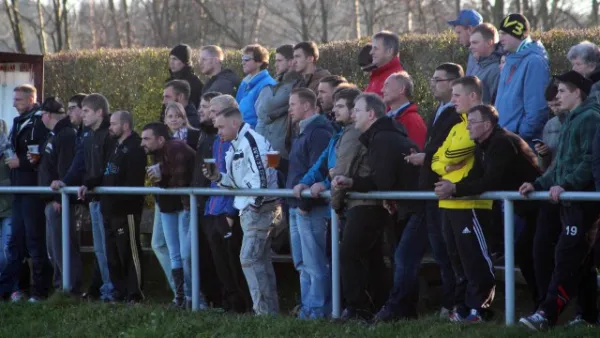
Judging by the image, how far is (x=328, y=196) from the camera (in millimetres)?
8758

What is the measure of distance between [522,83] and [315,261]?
7.46ft

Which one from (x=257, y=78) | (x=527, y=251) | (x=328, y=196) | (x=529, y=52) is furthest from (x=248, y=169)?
(x=529, y=52)

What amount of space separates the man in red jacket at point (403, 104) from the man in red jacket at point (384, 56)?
0.69m

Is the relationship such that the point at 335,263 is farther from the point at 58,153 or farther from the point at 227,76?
the point at 58,153

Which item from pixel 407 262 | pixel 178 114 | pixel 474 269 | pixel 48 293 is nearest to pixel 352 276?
pixel 407 262

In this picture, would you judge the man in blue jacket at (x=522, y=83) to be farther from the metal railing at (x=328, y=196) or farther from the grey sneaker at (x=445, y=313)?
the grey sneaker at (x=445, y=313)

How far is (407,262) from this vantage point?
8.56 m

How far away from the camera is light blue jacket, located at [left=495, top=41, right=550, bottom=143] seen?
903 cm

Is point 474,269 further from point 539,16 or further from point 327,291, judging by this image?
point 539,16

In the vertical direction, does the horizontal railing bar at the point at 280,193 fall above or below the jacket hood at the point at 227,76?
below

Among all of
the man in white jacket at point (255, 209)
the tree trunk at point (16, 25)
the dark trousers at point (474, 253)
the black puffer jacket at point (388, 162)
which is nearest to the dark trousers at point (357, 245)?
the black puffer jacket at point (388, 162)

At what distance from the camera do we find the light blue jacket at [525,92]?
29.6 ft

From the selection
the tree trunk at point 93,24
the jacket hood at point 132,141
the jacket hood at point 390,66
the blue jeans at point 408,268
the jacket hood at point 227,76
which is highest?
the tree trunk at point 93,24

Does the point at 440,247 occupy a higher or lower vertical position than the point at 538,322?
higher
